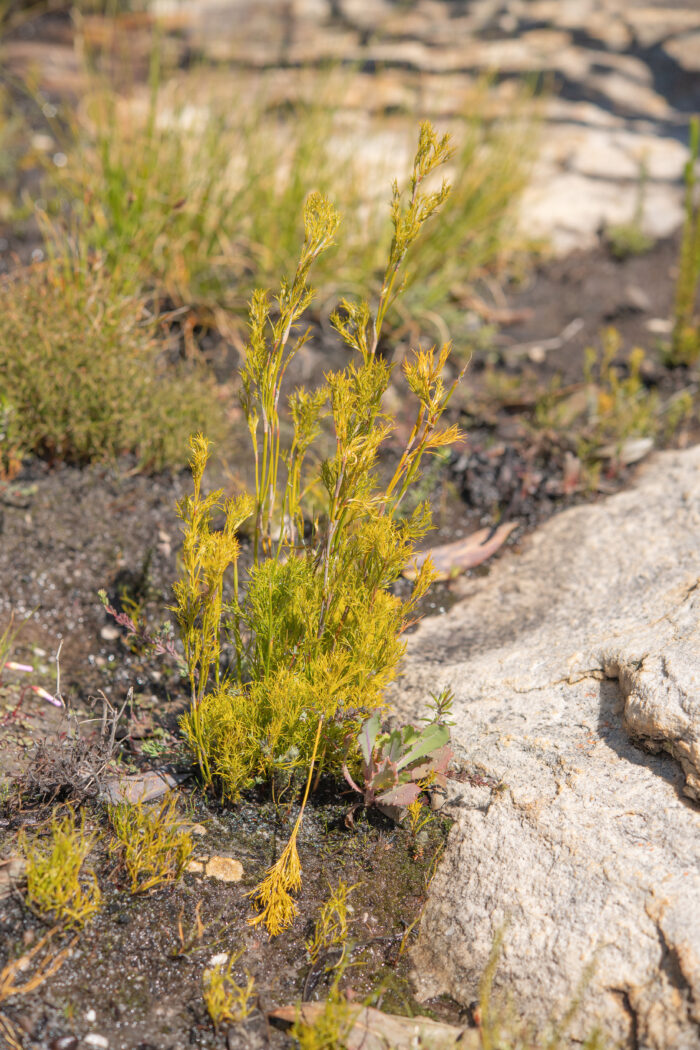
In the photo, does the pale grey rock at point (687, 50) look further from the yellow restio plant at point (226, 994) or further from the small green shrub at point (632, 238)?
the yellow restio plant at point (226, 994)

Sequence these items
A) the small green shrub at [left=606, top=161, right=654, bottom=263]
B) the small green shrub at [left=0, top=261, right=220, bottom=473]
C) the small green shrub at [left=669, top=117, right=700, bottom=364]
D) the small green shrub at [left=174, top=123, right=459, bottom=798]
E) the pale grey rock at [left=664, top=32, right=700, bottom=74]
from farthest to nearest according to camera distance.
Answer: the pale grey rock at [left=664, top=32, right=700, bottom=74]
the small green shrub at [left=606, top=161, right=654, bottom=263]
the small green shrub at [left=669, top=117, right=700, bottom=364]
the small green shrub at [left=0, top=261, right=220, bottom=473]
the small green shrub at [left=174, top=123, right=459, bottom=798]

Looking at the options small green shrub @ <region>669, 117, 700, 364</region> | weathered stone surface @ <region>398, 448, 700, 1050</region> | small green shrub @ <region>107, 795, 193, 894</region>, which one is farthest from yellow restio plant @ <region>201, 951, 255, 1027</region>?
small green shrub @ <region>669, 117, 700, 364</region>

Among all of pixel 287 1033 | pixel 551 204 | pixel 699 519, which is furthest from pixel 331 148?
pixel 287 1033

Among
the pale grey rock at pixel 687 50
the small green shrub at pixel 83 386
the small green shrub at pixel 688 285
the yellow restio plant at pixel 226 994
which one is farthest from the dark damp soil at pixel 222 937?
the pale grey rock at pixel 687 50

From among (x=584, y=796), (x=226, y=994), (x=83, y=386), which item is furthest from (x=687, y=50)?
(x=226, y=994)

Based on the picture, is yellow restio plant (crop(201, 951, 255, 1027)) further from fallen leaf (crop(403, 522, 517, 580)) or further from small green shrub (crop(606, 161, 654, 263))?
small green shrub (crop(606, 161, 654, 263))

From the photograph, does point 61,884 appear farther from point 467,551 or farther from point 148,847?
point 467,551
